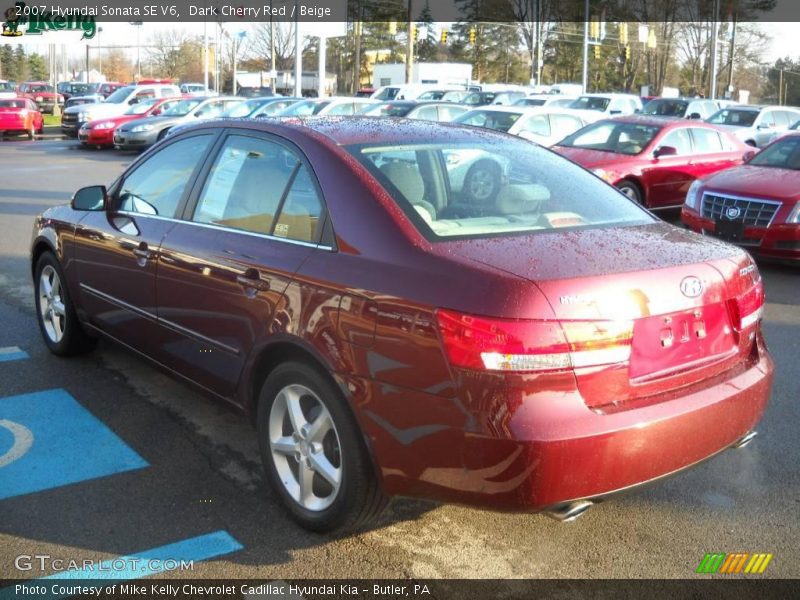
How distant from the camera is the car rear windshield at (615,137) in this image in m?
12.7

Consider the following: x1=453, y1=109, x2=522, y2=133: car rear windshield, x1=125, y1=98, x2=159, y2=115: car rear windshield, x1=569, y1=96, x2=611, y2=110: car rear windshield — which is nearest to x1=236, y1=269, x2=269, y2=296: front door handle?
x1=453, y1=109, x2=522, y2=133: car rear windshield

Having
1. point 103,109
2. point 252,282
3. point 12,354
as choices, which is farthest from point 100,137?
point 252,282

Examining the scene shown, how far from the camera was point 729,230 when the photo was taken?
9.16 meters

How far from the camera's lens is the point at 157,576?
10.5 feet

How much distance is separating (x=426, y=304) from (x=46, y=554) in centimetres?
178

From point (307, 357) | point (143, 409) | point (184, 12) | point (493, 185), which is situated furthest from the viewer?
point (184, 12)

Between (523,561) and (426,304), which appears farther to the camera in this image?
(523,561)

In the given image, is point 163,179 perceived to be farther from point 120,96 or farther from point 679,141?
point 120,96

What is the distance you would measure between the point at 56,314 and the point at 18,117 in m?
27.7

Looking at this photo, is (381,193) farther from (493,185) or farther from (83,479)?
(83,479)

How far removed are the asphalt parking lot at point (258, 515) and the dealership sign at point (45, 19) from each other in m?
46.3

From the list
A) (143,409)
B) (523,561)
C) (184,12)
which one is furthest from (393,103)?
(184,12)

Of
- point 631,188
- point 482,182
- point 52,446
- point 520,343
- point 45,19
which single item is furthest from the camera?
point 45,19

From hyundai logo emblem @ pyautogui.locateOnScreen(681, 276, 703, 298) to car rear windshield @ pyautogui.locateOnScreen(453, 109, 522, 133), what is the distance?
13191mm
